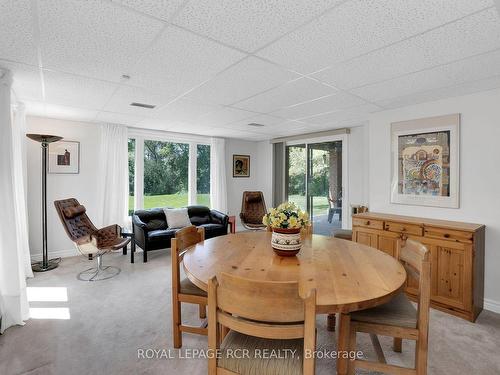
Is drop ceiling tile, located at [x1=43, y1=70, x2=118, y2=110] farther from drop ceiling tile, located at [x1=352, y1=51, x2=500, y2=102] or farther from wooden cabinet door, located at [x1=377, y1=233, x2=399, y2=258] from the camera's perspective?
wooden cabinet door, located at [x1=377, y1=233, x2=399, y2=258]

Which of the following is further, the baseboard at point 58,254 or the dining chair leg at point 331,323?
the baseboard at point 58,254

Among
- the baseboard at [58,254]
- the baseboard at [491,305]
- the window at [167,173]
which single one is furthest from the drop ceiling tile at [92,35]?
the baseboard at [491,305]

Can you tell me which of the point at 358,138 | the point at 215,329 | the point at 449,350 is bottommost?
the point at 449,350

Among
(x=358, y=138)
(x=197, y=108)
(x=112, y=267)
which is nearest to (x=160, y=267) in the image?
(x=112, y=267)

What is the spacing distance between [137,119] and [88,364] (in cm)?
352

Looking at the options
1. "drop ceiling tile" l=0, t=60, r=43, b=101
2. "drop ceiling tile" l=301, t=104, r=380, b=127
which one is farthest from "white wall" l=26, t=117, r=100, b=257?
"drop ceiling tile" l=301, t=104, r=380, b=127

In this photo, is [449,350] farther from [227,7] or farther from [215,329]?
[227,7]

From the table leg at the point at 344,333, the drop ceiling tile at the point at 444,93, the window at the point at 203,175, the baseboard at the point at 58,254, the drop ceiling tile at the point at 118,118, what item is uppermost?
the drop ceiling tile at the point at 118,118

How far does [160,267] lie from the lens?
13.2 ft

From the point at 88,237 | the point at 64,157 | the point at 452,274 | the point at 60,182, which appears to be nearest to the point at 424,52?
the point at 452,274

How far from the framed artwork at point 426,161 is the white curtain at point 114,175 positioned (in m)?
4.45

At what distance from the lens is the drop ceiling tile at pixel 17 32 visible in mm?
1532

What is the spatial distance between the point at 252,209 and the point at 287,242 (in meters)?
4.48

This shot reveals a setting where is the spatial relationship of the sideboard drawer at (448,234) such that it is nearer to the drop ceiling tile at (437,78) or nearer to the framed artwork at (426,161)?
the framed artwork at (426,161)
